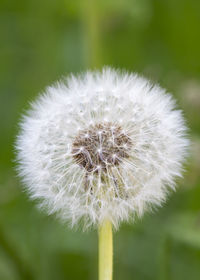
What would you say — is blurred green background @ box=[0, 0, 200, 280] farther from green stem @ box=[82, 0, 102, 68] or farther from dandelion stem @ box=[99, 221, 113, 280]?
dandelion stem @ box=[99, 221, 113, 280]

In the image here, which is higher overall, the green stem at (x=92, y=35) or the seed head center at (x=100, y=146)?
the green stem at (x=92, y=35)

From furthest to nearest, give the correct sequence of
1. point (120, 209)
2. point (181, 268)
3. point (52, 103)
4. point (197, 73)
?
point (197, 73) → point (181, 268) → point (52, 103) → point (120, 209)

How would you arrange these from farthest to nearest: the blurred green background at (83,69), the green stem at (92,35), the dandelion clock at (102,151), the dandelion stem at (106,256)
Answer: the green stem at (92,35) → the blurred green background at (83,69) → the dandelion clock at (102,151) → the dandelion stem at (106,256)

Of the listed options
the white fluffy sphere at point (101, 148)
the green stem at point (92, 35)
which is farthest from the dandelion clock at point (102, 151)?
the green stem at point (92, 35)

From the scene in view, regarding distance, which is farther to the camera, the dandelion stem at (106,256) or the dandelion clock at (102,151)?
the dandelion clock at (102,151)

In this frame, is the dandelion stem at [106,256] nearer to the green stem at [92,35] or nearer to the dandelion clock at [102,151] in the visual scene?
the dandelion clock at [102,151]

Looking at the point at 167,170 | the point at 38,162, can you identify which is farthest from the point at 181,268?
the point at 38,162

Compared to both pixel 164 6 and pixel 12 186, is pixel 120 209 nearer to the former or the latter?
pixel 12 186
